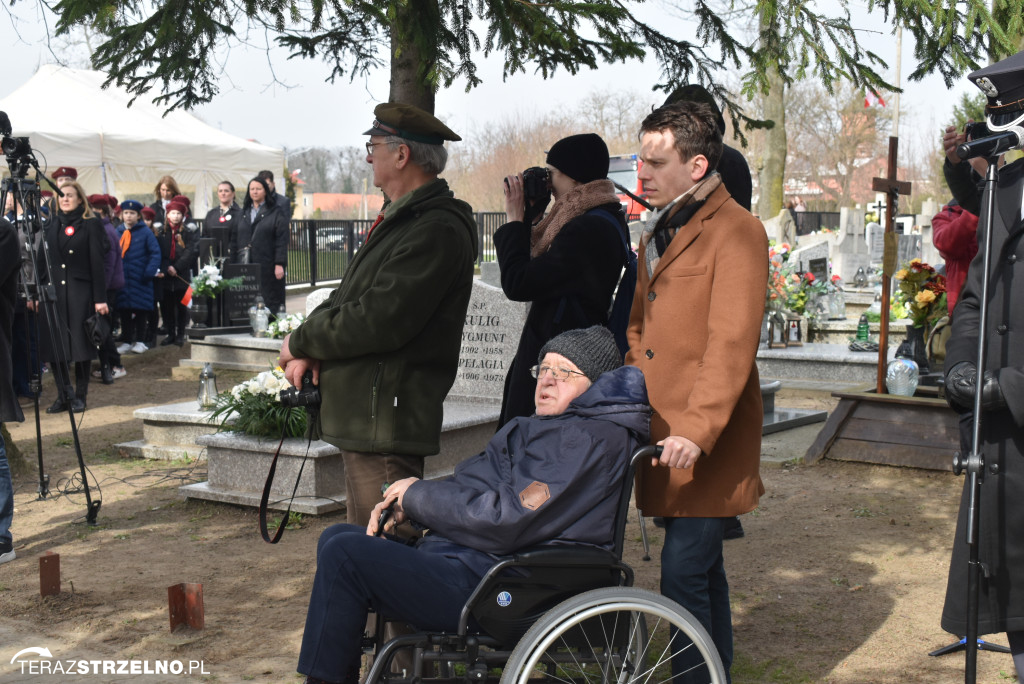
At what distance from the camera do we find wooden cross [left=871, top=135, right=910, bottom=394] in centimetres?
732

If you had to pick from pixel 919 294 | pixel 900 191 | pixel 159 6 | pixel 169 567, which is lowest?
pixel 169 567

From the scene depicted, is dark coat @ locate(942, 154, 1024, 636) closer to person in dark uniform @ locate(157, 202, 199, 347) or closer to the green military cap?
the green military cap

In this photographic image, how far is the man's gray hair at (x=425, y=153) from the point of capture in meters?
3.74

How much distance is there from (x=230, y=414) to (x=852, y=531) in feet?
12.8

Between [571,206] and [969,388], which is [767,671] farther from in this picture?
[571,206]

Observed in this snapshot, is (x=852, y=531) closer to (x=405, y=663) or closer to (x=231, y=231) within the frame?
(x=405, y=663)

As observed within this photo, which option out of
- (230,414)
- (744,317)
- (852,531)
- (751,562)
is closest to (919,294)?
(852,531)

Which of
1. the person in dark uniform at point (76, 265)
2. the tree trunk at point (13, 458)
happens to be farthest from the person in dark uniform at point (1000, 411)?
A: the person in dark uniform at point (76, 265)

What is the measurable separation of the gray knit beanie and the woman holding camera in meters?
0.73

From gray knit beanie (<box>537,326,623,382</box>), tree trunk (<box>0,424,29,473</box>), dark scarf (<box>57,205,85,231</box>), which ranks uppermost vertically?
dark scarf (<box>57,205,85,231</box>)

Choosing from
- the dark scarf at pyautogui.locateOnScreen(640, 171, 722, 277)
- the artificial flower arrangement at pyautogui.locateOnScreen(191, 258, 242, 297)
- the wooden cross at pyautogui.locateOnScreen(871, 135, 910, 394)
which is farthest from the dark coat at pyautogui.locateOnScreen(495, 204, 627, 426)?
the artificial flower arrangement at pyautogui.locateOnScreen(191, 258, 242, 297)

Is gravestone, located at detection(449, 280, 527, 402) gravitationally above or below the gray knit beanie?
below

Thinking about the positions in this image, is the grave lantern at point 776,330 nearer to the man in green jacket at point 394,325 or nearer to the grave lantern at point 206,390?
the grave lantern at point 206,390

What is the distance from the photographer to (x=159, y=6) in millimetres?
4770
